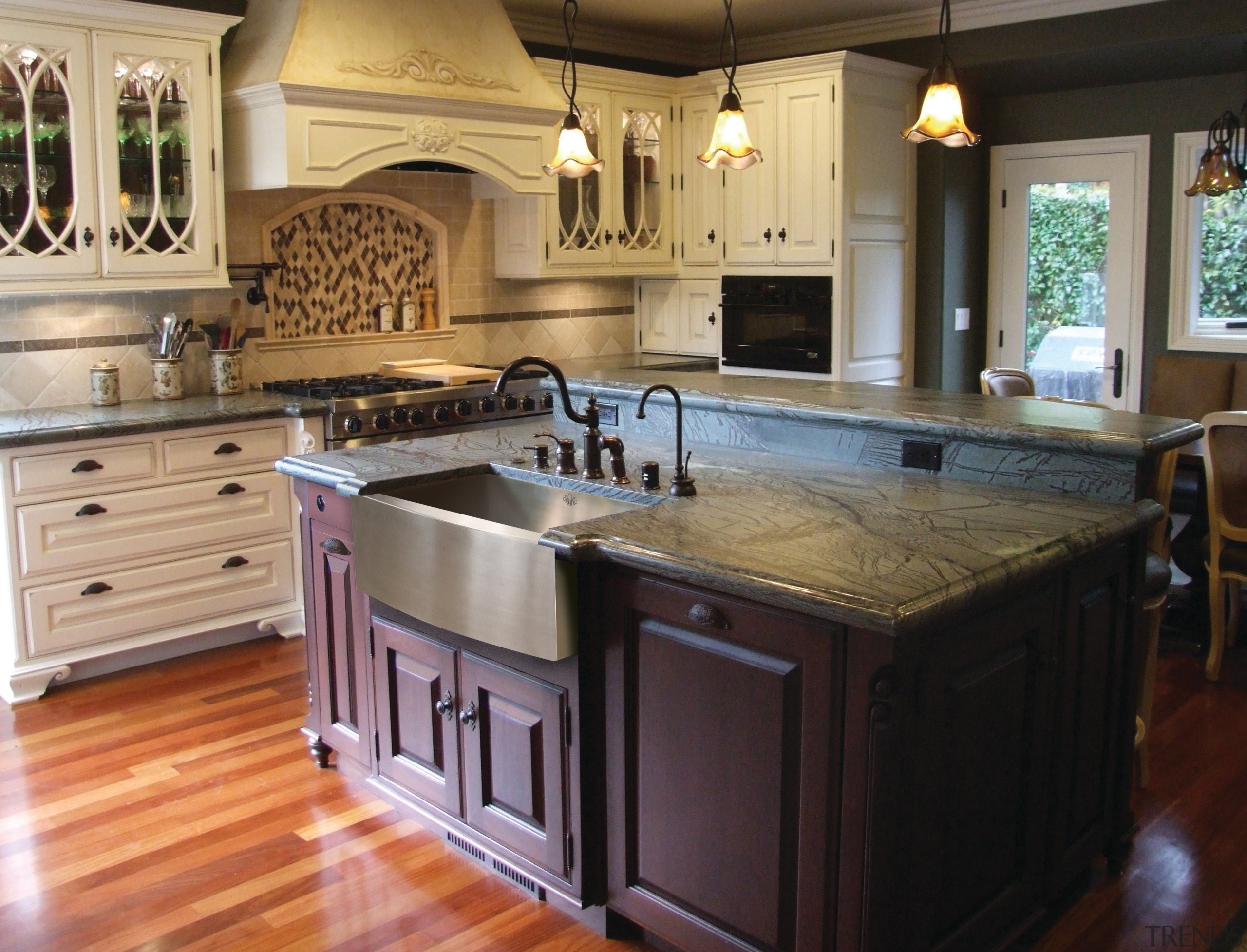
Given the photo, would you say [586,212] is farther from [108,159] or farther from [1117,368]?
[1117,368]

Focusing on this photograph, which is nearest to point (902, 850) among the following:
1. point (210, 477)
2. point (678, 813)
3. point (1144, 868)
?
point (678, 813)

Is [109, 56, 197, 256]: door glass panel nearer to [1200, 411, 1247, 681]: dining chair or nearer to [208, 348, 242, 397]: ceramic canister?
[208, 348, 242, 397]: ceramic canister

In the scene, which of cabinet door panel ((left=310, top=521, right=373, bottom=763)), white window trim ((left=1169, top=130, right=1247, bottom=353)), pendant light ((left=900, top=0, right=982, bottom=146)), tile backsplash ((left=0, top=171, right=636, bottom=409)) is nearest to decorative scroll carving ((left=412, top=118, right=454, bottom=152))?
tile backsplash ((left=0, top=171, right=636, bottom=409))

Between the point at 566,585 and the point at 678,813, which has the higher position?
the point at 566,585

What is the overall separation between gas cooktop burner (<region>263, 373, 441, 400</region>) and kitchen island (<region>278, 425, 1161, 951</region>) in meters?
1.69

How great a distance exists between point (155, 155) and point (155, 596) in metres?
1.65

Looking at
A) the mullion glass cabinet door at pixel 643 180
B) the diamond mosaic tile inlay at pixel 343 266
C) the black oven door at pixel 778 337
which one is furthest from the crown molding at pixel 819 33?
the black oven door at pixel 778 337

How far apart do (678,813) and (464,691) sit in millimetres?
672

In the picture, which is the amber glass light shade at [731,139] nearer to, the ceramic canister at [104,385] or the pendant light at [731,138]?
the pendant light at [731,138]

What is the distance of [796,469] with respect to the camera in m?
3.19

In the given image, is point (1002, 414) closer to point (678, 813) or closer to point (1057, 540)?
point (1057, 540)

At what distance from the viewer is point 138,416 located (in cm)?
433

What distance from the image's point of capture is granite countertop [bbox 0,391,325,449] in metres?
4.04

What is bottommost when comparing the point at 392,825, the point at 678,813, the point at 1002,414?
the point at 392,825
